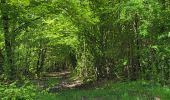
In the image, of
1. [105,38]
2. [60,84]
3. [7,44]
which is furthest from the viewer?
[60,84]

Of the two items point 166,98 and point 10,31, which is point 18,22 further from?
point 166,98

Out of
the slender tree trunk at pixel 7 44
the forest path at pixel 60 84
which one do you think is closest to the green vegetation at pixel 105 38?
the slender tree trunk at pixel 7 44

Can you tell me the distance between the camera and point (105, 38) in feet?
75.6

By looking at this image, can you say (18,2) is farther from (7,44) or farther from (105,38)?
(105,38)

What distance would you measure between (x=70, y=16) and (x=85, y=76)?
8305 millimetres

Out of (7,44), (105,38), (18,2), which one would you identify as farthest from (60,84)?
(18,2)

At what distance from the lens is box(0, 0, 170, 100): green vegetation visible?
15.9 m

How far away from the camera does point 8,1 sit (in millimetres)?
16484

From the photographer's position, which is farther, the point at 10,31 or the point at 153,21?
the point at 10,31

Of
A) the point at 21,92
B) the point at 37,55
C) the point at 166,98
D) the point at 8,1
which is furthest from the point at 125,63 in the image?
the point at 37,55

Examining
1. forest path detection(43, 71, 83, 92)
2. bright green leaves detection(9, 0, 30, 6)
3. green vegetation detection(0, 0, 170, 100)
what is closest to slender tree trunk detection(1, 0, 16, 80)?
green vegetation detection(0, 0, 170, 100)

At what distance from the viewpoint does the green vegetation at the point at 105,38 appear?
1585 centimetres

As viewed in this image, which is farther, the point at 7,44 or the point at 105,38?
the point at 105,38

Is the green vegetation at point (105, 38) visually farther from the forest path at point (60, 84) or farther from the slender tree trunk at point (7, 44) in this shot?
the forest path at point (60, 84)
